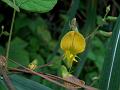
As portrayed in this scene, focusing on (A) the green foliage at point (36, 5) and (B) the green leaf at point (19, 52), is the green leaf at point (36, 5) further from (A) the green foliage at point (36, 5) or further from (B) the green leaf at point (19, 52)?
(B) the green leaf at point (19, 52)

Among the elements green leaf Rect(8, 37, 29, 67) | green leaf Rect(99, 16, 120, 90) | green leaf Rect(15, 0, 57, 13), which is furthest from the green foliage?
green leaf Rect(8, 37, 29, 67)

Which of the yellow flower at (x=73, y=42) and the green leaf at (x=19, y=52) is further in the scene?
the green leaf at (x=19, y=52)

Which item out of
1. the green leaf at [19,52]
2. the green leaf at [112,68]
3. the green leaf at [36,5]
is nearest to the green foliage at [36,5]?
the green leaf at [36,5]

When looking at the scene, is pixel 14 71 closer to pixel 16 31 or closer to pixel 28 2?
pixel 28 2

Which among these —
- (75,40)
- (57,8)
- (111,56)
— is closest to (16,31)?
(57,8)

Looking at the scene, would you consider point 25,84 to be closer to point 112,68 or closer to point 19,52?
point 112,68

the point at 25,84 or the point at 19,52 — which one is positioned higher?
the point at 25,84

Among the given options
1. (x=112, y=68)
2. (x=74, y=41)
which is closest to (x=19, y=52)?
(x=112, y=68)
